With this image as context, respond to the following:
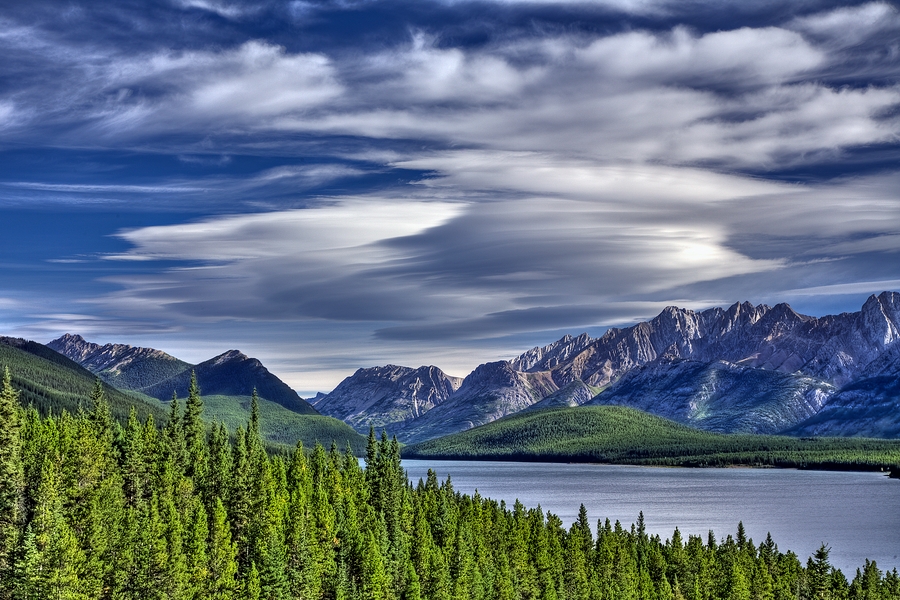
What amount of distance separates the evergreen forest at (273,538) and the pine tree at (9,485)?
20 centimetres

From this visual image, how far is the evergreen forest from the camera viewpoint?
102 m

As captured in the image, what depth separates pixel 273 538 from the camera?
116 metres

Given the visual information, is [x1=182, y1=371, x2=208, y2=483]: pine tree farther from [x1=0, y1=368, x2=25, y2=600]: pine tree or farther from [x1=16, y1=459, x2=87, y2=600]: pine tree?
[x1=16, y1=459, x2=87, y2=600]: pine tree

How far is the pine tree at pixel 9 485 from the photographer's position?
9600 cm

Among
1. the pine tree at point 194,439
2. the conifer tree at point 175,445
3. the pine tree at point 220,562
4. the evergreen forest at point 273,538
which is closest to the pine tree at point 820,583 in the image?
the evergreen forest at point 273,538

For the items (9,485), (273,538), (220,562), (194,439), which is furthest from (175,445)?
(9,485)

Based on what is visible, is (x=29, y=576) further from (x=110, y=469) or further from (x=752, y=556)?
(x=752, y=556)

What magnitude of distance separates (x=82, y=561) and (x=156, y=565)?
8.32 meters

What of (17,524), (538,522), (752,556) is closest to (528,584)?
(538,522)

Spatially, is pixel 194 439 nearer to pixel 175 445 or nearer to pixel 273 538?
pixel 175 445

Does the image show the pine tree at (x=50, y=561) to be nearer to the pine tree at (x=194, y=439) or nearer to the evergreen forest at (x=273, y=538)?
the evergreen forest at (x=273, y=538)

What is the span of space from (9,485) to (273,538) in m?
32.5

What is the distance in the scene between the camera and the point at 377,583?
12006 cm

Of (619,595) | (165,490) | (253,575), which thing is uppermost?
(165,490)
